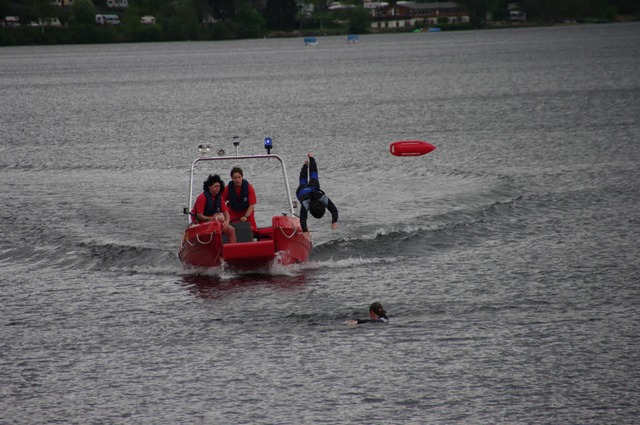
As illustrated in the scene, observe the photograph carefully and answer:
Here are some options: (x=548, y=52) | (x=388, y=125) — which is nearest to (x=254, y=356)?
(x=388, y=125)

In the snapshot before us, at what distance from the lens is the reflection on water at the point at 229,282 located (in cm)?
1717

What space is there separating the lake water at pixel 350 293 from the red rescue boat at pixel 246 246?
0.39 meters

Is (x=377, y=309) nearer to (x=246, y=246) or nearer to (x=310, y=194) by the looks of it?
(x=246, y=246)

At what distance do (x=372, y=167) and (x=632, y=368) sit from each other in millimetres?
20032

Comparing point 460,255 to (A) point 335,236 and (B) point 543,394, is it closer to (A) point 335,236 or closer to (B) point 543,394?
(A) point 335,236

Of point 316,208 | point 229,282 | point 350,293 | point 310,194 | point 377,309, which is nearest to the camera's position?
point 377,309

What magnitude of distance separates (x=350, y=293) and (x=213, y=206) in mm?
3039

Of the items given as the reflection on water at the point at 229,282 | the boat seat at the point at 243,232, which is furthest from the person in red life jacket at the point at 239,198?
the reflection on water at the point at 229,282

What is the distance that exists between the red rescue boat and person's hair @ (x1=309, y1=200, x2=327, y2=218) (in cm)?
32

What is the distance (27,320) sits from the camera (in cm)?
1577

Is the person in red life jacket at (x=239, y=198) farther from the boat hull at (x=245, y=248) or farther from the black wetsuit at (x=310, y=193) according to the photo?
the black wetsuit at (x=310, y=193)

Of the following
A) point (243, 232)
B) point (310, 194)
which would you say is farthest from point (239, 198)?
point (310, 194)

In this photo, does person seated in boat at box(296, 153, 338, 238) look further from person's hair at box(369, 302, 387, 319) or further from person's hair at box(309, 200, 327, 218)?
person's hair at box(369, 302, 387, 319)

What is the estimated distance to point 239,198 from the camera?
18266mm
